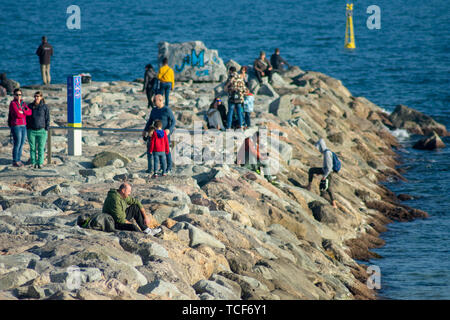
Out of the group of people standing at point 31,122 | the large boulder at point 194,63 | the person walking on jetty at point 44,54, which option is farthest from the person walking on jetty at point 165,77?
the large boulder at point 194,63

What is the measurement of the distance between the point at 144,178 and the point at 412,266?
20.3 ft

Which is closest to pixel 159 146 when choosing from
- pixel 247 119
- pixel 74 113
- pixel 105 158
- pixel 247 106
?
pixel 105 158

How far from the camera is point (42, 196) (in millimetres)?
15258

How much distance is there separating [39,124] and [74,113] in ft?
5.87

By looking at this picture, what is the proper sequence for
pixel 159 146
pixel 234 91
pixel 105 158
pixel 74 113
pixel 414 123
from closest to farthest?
1. pixel 159 146
2. pixel 105 158
3. pixel 74 113
4. pixel 234 91
5. pixel 414 123

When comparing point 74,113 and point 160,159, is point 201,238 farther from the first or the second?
point 74,113

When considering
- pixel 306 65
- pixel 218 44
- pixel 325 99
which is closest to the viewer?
pixel 325 99

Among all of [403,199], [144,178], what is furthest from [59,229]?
[403,199]

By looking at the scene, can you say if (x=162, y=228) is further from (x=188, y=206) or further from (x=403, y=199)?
(x=403, y=199)

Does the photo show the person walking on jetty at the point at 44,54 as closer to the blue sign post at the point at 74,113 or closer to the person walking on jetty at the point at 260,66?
the person walking on jetty at the point at 260,66

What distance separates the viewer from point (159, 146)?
16.6 m

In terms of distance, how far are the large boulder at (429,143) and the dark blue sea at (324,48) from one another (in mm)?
648

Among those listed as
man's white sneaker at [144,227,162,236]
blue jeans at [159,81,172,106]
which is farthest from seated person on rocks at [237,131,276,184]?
man's white sneaker at [144,227,162,236]

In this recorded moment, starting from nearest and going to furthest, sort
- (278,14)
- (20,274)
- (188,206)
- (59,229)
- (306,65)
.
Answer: (20,274) → (59,229) → (188,206) → (306,65) → (278,14)
